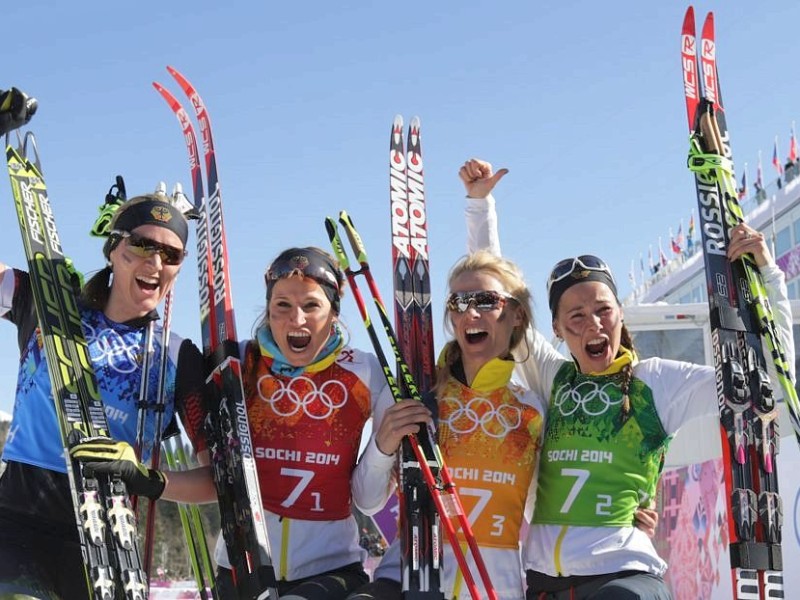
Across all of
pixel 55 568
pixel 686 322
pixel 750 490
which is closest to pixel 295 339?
pixel 55 568

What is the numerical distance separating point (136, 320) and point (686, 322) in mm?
7601

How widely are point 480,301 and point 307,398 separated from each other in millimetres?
816

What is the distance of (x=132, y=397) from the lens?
11.7 ft

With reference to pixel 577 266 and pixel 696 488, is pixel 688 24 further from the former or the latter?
pixel 696 488

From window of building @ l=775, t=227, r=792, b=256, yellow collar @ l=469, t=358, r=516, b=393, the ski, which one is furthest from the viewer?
window of building @ l=775, t=227, r=792, b=256

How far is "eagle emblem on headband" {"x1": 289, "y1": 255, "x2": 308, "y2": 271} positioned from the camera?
147 inches

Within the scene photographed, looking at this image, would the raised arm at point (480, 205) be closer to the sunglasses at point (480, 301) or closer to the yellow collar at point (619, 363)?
the sunglasses at point (480, 301)

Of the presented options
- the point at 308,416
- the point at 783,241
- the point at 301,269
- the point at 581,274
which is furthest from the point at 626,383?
the point at 783,241

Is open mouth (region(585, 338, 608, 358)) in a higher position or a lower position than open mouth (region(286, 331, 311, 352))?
lower

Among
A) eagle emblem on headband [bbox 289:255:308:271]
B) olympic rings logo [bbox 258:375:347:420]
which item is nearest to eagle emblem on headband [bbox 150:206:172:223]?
eagle emblem on headband [bbox 289:255:308:271]

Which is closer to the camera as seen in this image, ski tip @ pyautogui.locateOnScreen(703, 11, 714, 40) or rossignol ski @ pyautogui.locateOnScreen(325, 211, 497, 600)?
rossignol ski @ pyautogui.locateOnScreen(325, 211, 497, 600)

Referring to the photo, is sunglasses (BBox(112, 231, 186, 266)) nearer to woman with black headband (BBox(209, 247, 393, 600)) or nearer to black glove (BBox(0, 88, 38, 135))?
woman with black headband (BBox(209, 247, 393, 600))

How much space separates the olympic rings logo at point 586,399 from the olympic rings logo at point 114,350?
5.53ft

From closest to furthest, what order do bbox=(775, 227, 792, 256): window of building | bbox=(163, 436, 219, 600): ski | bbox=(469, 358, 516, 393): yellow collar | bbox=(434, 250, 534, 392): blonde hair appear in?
1. bbox=(469, 358, 516, 393): yellow collar
2. bbox=(434, 250, 534, 392): blonde hair
3. bbox=(163, 436, 219, 600): ski
4. bbox=(775, 227, 792, 256): window of building
